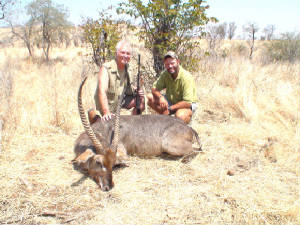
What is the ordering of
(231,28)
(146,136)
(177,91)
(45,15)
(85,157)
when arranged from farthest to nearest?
(231,28), (45,15), (177,91), (146,136), (85,157)

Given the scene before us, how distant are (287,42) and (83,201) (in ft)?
83.0

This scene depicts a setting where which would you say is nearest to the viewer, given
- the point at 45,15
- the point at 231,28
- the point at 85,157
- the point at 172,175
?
the point at 85,157

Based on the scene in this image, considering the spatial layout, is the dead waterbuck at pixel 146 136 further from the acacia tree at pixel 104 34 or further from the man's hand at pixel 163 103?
the acacia tree at pixel 104 34

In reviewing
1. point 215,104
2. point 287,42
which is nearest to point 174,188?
point 215,104

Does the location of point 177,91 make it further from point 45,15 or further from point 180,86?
point 45,15

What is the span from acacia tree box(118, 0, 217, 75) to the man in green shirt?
71.4 inches

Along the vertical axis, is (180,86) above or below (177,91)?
above

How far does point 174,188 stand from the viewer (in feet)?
12.0

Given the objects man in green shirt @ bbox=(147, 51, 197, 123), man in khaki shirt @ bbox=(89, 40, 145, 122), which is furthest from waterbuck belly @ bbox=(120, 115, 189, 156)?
man in green shirt @ bbox=(147, 51, 197, 123)

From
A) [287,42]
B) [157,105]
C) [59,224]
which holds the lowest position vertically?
[59,224]

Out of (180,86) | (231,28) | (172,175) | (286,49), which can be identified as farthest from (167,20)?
(231,28)

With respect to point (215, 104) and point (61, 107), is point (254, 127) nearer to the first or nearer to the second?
point (215, 104)

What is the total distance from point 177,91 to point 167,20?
8.55 ft

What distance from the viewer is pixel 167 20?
7.25 m
